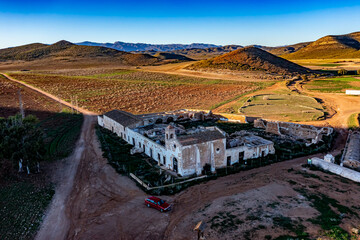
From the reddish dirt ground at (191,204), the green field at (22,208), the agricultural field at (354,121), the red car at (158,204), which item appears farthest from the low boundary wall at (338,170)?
the green field at (22,208)

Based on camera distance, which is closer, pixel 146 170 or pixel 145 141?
pixel 146 170

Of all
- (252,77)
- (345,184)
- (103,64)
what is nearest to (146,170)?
(345,184)

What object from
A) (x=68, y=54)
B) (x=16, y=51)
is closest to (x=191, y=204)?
(x=68, y=54)

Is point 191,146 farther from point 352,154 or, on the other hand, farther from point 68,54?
point 68,54

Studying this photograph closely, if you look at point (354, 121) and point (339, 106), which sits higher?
point (339, 106)

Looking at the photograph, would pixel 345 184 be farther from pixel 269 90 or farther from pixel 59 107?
pixel 269 90

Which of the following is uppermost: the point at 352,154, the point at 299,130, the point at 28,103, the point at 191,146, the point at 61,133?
the point at 191,146
